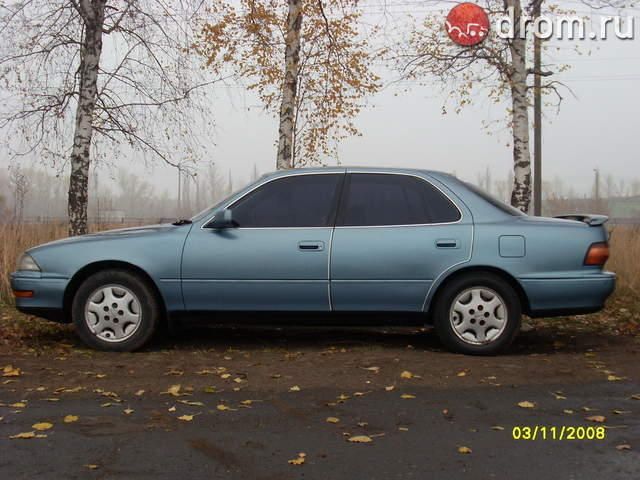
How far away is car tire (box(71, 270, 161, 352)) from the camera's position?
635cm

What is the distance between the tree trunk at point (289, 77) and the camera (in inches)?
493

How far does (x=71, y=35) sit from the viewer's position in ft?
47.5

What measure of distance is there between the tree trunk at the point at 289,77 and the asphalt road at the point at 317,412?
6.66 meters

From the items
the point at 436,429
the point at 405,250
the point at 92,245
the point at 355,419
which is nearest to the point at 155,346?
the point at 92,245

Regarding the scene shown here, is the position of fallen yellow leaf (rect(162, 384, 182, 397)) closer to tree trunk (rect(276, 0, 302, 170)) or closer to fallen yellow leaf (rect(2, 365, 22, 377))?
fallen yellow leaf (rect(2, 365, 22, 377))

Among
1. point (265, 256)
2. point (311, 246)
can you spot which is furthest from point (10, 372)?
point (311, 246)

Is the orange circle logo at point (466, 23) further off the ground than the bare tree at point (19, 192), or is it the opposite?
the orange circle logo at point (466, 23)

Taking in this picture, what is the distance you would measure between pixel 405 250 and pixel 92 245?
269 centimetres

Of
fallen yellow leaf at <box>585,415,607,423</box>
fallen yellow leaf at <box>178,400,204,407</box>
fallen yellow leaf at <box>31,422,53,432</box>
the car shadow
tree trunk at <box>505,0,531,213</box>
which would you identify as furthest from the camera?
tree trunk at <box>505,0,531,213</box>

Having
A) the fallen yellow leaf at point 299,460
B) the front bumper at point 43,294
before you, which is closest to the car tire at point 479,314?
the fallen yellow leaf at point 299,460

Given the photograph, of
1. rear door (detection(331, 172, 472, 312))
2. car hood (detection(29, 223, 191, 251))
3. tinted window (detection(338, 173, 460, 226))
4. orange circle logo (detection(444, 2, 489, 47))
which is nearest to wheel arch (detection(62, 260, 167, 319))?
car hood (detection(29, 223, 191, 251))

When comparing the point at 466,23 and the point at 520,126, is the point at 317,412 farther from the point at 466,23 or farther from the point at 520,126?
the point at 466,23

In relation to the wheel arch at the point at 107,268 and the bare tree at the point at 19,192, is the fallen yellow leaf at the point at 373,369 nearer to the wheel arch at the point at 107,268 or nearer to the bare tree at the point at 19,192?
the wheel arch at the point at 107,268

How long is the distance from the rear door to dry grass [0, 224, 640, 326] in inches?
148
